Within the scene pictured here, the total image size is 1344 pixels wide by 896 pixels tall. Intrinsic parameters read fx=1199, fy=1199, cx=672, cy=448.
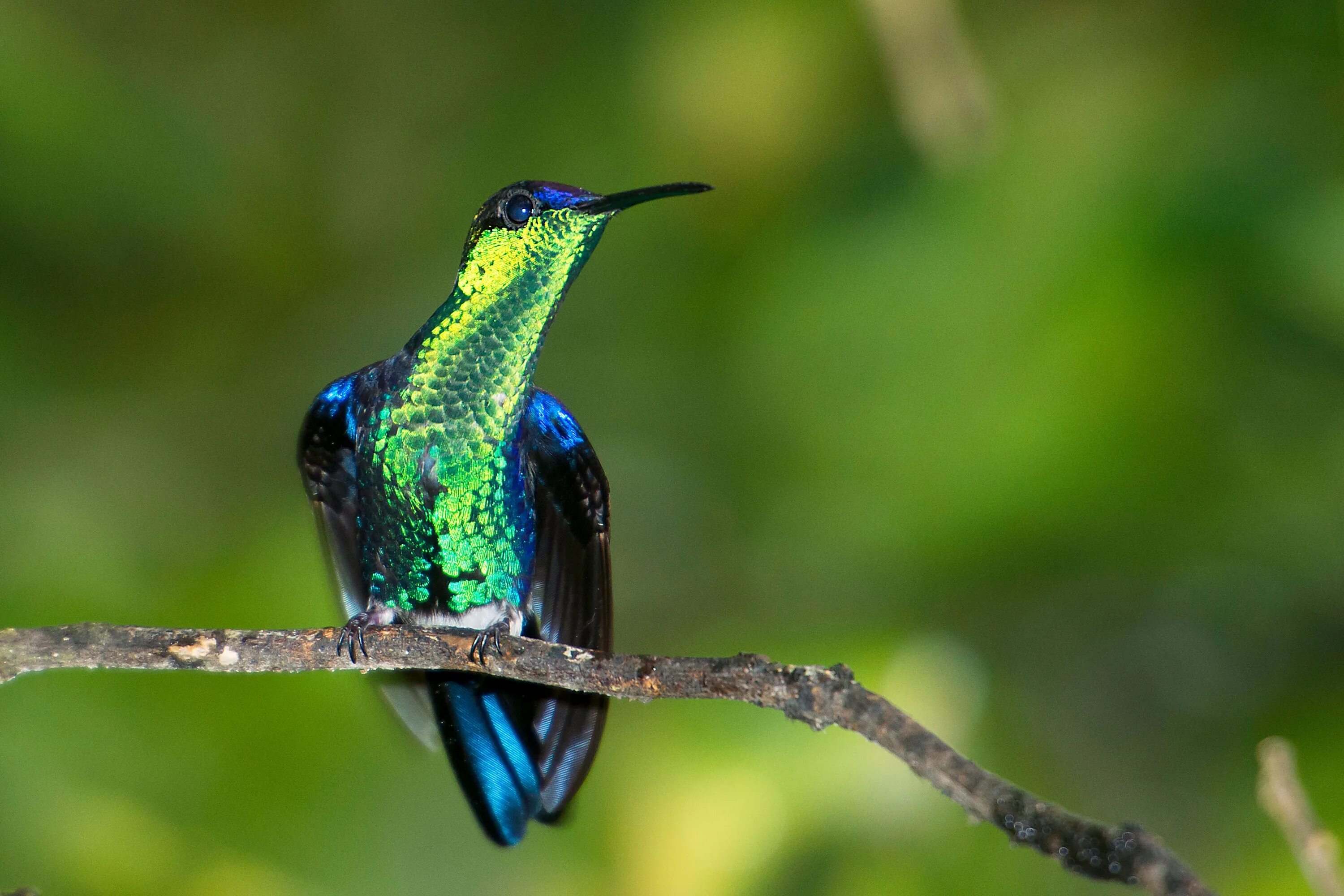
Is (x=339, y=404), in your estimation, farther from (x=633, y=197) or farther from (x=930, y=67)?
(x=930, y=67)

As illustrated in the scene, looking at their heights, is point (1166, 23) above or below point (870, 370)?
above

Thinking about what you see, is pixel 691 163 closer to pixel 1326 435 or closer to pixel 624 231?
pixel 624 231

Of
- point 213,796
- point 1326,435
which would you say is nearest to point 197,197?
point 213,796

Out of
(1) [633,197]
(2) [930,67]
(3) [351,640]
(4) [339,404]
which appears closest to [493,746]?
(3) [351,640]

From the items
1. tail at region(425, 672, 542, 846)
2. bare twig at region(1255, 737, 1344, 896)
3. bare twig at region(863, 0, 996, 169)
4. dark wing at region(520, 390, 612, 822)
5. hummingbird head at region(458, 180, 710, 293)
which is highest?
bare twig at region(863, 0, 996, 169)

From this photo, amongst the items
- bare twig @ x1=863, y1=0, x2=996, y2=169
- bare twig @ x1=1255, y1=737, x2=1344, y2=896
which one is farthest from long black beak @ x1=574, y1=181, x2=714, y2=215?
bare twig @ x1=863, y1=0, x2=996, y2=169

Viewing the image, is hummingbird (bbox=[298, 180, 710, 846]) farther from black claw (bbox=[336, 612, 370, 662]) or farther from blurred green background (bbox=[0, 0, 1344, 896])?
blurred green background (bbox=[0, 0, 1344, 896])
